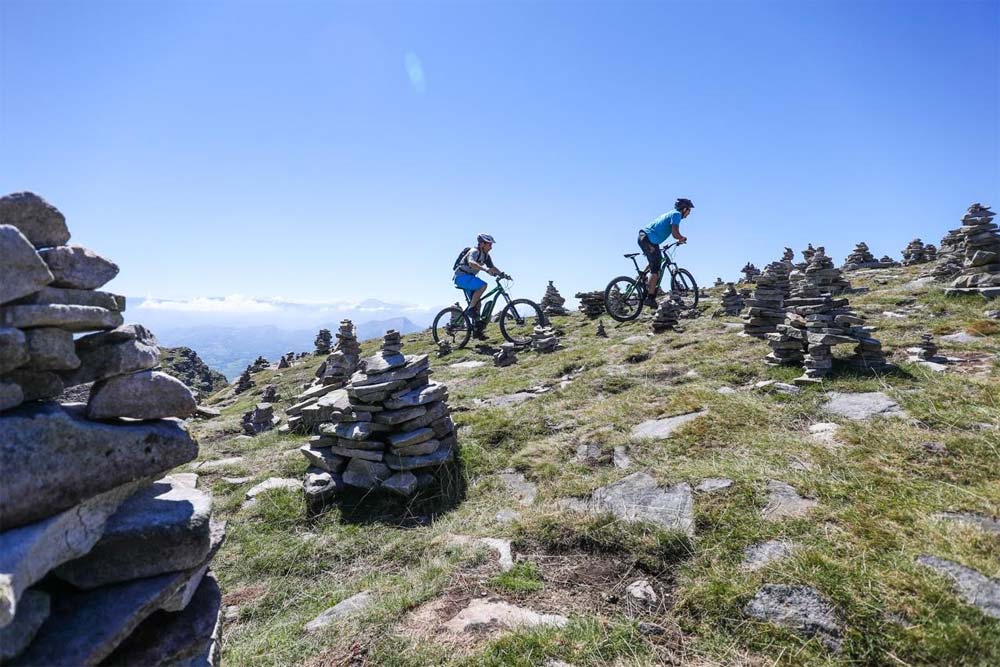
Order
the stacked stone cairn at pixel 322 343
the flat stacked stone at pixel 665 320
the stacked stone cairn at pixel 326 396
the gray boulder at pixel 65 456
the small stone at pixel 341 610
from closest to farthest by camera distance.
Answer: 1. the gray boulder at pixel 65 456
2. the small stone at pixel 341 610
3. the stacked stone cairn at pixel 326 396
4. the flat stacked stone at pixel 665 320
5. the stacked stone cairn at pixel 322 343

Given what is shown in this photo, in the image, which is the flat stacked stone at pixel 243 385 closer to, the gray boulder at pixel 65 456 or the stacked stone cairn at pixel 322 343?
the stacked stone cairn at pixel 322 343

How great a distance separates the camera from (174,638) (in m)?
3.17

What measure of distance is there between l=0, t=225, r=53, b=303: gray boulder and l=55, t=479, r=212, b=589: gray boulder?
1600mm

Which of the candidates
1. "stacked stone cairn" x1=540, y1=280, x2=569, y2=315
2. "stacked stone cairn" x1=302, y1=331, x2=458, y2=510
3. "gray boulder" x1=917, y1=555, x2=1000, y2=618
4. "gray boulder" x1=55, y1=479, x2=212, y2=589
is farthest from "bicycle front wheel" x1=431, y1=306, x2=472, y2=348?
"gray boulder" x1=917, y1=555, x2=1000, y2=618

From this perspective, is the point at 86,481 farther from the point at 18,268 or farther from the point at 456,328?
the point at 456,328

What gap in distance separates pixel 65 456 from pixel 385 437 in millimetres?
5023

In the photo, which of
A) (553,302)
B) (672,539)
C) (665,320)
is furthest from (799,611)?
(553,302)

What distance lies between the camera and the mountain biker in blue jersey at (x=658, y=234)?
15.4 metres

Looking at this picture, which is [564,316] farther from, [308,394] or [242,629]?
[242,629]

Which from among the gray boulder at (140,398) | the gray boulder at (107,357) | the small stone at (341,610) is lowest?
the small stone at (341,610)

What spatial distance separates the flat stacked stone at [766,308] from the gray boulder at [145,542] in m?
12.2

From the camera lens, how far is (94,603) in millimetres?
2873

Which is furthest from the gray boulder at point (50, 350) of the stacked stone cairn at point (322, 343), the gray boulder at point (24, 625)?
the stacked stone cairn at point (322, 343)

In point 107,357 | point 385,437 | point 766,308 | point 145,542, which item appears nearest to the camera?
point 145,542
